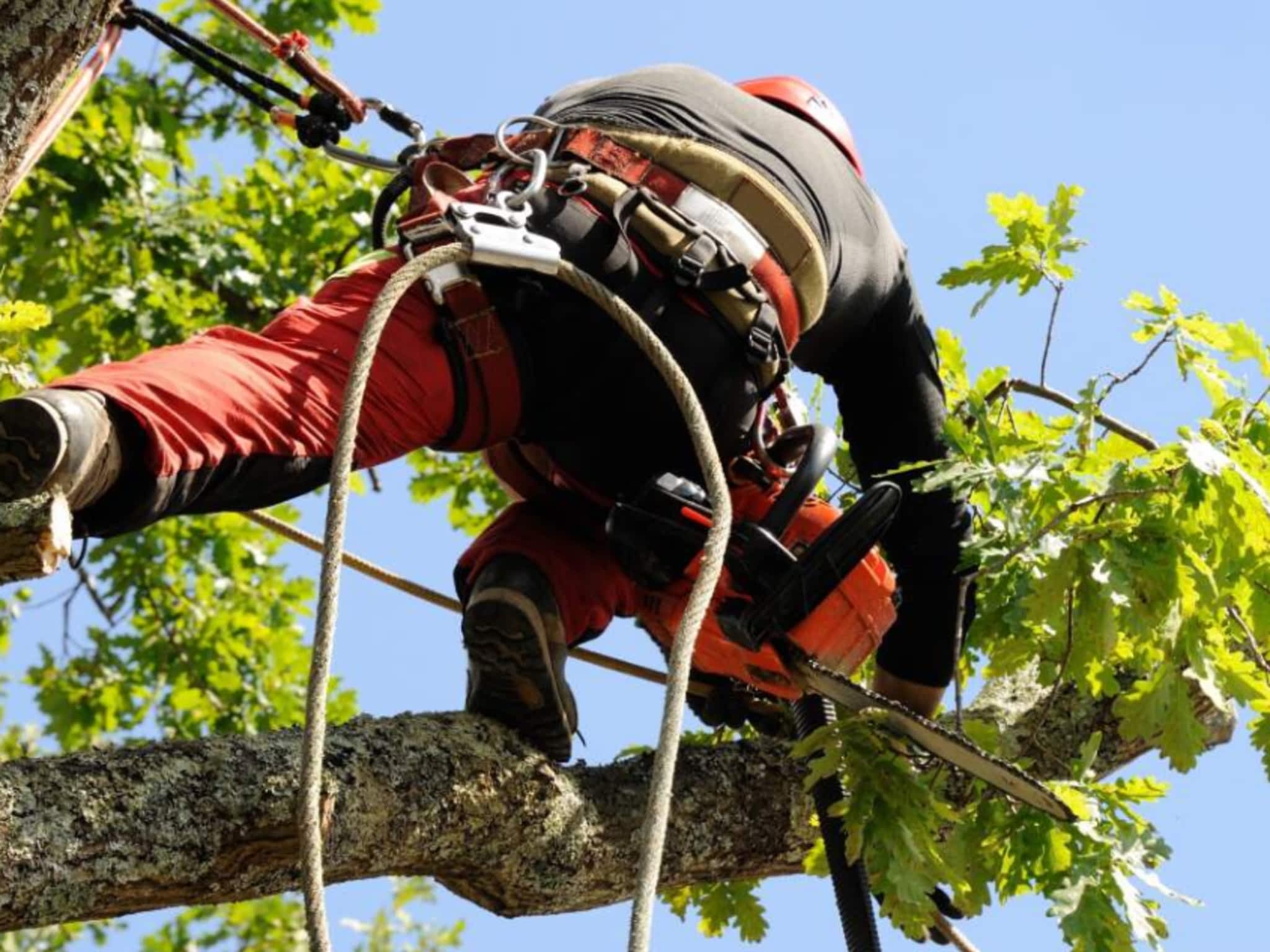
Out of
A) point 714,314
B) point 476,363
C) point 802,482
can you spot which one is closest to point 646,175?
point 714,314

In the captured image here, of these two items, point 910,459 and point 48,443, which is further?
point 910,459

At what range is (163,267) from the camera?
344 inches

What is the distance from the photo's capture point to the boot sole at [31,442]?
9.23 ft

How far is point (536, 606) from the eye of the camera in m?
3.92

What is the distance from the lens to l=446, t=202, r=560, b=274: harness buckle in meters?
3.38

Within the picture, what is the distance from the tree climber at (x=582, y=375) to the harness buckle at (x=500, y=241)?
104 mm

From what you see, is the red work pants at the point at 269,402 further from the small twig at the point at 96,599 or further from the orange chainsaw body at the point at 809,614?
the small twig at the point at 96,599

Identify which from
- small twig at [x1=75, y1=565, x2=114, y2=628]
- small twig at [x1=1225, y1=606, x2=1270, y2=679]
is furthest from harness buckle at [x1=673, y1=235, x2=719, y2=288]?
small twig at [x1=75, y1=565, x2=114, y2=628]

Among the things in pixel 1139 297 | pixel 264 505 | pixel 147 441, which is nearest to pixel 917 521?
pixel 1139 297

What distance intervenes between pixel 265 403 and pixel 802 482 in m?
1.05

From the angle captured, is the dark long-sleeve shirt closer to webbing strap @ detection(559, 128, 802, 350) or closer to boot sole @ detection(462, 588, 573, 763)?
webbing strap @ detection(559, 128, 802, 350)

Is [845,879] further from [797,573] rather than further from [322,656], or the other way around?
[322,656]

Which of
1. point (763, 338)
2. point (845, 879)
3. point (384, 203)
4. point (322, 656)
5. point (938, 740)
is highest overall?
point (384, 203)

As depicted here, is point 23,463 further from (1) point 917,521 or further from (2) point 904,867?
(1) point 917,521
